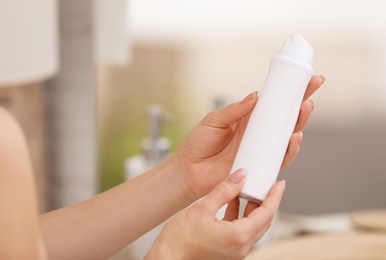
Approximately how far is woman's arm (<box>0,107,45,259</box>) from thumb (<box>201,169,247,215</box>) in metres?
0.17

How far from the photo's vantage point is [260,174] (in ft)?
1.64

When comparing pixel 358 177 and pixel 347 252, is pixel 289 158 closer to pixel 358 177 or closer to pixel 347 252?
pixel 347 252

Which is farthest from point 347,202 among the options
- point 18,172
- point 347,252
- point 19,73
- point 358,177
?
point 18,172

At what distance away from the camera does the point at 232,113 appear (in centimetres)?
57

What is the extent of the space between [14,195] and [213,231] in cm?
17

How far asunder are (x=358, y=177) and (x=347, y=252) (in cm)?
30

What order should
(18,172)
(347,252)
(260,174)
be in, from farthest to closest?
(347,252)
(260,174)
(18,172)

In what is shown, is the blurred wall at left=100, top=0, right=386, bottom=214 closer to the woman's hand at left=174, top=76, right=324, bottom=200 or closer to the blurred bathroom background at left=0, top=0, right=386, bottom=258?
the blurred bathroom background at left=0, top=0, right=386, bottom=258

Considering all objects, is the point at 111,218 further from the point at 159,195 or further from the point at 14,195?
the point at 14,195

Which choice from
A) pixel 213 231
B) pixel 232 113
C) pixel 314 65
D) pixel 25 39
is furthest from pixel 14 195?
pixel 314 65

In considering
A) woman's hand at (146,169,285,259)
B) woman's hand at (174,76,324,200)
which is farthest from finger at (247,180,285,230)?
woman's hand at (174,76,324,200)

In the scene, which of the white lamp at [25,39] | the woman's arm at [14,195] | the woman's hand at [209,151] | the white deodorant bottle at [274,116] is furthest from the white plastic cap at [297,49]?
the white lamp at [25,39]

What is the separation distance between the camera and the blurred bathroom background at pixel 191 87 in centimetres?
92

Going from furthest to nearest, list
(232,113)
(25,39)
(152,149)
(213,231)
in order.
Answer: (152,149)
(25,39)
(232,113)
(213,231)
